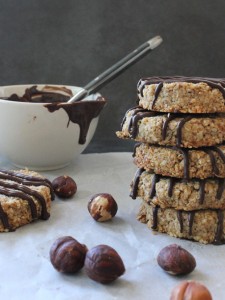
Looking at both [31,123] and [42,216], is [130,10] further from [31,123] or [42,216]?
[42,216]

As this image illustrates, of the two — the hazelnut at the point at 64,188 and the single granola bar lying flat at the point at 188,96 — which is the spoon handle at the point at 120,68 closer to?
the hazelnut at the point at 64,188

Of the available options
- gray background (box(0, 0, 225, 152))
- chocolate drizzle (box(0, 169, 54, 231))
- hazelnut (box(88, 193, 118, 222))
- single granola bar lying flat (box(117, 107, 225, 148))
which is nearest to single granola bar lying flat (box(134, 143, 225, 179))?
single granola bar lying flat (box(117, 107, 225, 148))

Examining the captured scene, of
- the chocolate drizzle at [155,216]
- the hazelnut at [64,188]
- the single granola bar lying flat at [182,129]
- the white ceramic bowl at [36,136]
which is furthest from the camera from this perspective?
the white ceramic bowl at [36,136]

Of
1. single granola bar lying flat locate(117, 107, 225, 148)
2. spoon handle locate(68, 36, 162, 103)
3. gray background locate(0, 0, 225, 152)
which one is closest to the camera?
single granola bar lying flat locate(117, 107, 225, 148)

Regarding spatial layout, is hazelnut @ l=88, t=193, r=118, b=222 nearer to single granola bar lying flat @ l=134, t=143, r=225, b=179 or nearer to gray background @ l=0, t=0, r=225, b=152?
single granola bar lying flat @ l=134, t=143, r=225, b=179

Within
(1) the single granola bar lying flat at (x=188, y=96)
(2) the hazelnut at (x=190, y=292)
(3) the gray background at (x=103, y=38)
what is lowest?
(2) the hazelnut at (x=190, y=292)

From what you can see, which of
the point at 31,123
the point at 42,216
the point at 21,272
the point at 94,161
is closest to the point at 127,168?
the point at 94,161

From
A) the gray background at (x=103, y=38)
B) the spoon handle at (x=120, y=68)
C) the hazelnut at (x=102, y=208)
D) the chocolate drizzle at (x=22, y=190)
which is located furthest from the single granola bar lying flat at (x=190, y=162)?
the gray background at (x=103, y=38)
